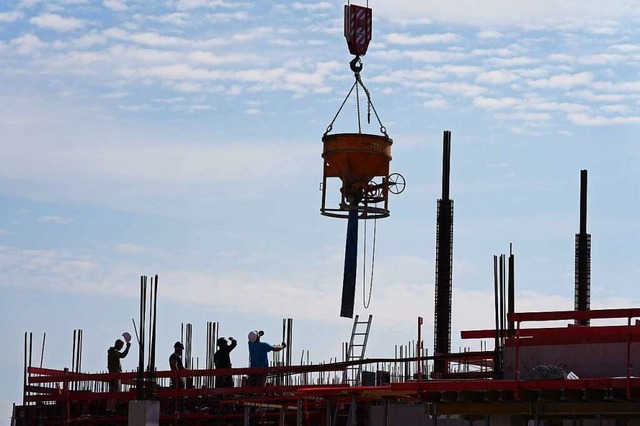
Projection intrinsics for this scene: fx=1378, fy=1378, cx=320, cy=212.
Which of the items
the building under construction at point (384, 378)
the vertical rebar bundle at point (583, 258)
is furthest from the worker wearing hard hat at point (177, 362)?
the vertical rebar bundle at point (583, 258)

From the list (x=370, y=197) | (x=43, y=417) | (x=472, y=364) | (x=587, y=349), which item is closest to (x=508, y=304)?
(x=472, y=364)

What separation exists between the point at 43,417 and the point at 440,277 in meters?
12.2

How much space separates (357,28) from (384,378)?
872 cm

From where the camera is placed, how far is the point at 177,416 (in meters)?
33.9

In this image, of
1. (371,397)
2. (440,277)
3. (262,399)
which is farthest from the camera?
(440,277)

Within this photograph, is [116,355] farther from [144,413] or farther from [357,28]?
[357,28]

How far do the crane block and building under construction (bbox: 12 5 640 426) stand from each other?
0.08 ft

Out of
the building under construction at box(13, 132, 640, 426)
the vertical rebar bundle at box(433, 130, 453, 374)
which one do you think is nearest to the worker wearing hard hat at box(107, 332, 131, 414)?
the building under construction at box(13, 132, 640, 426)

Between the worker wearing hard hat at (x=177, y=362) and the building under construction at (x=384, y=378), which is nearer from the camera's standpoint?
the building under construction at (x=384, y=378)

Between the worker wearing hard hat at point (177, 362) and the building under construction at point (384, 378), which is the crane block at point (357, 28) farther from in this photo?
the worker wearing hard hat at point (177, 362)

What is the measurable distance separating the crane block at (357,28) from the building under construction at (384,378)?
0.08 ft

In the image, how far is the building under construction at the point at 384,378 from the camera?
78.4 ft

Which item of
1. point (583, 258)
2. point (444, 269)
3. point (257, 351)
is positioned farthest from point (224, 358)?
point (583, 258)

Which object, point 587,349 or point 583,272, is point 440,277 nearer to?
point 583,272
